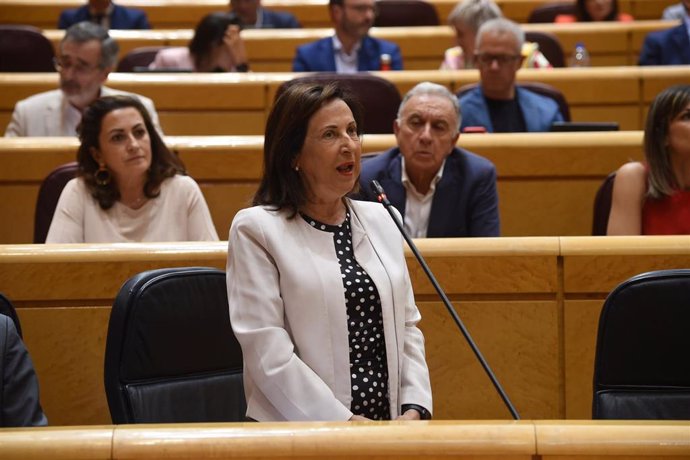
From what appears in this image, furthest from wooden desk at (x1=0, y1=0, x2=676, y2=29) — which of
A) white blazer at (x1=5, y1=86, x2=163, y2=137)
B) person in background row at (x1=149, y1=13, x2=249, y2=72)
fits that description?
white blazer at (x1=5, y1=86, x2=163, y2=137)

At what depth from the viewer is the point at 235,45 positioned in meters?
3.71

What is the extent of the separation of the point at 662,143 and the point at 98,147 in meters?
1.21

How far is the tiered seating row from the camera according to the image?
1.11 m

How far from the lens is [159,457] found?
112 cm

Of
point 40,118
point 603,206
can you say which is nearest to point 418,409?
point 603,206

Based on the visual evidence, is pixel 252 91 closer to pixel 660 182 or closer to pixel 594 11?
pixel 660 182

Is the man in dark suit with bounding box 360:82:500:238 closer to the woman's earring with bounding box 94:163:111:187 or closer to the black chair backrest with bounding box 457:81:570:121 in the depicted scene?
the woman's earring with bounding box 94:163:111:187

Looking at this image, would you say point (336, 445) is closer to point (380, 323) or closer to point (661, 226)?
point (380, 323)

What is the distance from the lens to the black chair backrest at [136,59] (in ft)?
12.7

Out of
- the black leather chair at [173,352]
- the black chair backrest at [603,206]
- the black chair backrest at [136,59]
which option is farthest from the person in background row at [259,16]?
the black leather chair at [173,352]

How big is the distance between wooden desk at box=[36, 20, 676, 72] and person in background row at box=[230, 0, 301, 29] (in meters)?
0.26

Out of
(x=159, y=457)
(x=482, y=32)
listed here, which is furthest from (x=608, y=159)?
(x=159, y=457)

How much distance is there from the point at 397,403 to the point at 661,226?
1.05 metres

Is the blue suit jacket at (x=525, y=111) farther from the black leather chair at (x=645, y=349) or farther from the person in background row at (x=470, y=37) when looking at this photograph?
the black leather chair at (x=645, y=349)
